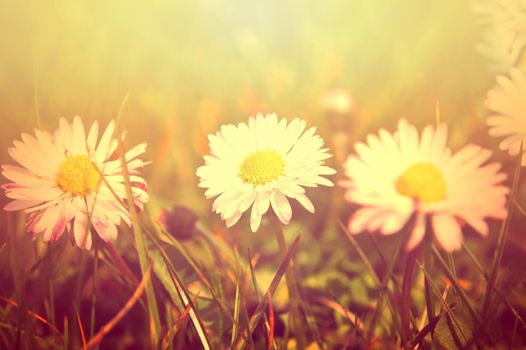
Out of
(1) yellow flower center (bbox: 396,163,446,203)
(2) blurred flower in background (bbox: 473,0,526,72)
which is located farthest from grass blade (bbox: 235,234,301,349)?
(2) blurred flower in background (bbox: 473,0,526,72)

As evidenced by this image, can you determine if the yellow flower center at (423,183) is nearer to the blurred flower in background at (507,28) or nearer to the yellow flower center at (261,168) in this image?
the yellow flower center at (261,168)

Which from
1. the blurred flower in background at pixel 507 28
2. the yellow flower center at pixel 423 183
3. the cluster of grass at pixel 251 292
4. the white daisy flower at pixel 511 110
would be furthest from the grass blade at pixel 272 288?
the blurred flower in background at pixel 507 28

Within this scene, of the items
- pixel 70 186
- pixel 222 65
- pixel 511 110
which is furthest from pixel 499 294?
pixel 222 65

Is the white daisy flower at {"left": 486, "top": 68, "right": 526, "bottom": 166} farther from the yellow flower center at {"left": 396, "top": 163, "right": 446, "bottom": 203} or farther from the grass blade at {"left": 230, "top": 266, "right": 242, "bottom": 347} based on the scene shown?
the grass blade at {"left": 230, "top": 266, "right": 242, "bottom": 347}

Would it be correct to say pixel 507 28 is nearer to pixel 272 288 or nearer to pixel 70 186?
pixel 272 288

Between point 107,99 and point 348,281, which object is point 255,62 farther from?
point 348,281

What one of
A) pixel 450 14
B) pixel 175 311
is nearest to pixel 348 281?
pixel 175 311
